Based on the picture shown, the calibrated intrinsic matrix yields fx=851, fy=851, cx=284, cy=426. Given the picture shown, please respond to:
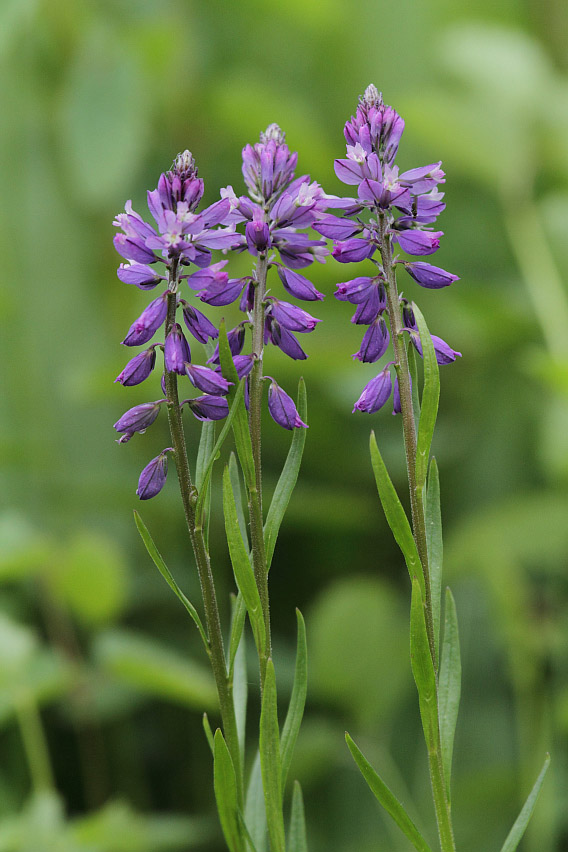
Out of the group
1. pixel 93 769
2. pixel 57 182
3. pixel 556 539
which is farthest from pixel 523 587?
pixel 57 182

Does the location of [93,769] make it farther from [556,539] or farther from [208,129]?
[208,129]

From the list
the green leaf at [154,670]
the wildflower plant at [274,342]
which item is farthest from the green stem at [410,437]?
the green leaf at [154,670]

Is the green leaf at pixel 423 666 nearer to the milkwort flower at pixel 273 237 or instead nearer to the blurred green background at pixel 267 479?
the milkwort flower at pixel 273 237

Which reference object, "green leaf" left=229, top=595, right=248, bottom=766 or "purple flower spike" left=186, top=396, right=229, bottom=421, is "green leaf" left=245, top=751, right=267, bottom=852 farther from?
"purple flower spike" left=186, top=396, right=229, bottom=421

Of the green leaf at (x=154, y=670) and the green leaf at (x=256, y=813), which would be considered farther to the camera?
the green leaf at (x=154, y=670)

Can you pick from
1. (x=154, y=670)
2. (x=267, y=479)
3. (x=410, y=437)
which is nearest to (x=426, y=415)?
(x=410, y=437)

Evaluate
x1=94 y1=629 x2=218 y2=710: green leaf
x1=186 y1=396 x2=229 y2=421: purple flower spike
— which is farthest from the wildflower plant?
x1=94 y1=629 x2=218 y2=710: green leaf

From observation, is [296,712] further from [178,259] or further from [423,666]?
[178,259]
